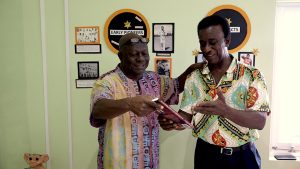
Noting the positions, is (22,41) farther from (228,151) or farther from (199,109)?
(228,151)

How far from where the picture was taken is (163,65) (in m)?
2.07

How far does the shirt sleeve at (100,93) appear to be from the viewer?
57.7 inches

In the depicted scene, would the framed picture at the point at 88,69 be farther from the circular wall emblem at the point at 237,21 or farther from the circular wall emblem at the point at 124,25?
the circular wall emblem at the point at 237,21

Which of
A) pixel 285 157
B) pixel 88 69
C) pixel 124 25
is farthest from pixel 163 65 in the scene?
pixel 285 157

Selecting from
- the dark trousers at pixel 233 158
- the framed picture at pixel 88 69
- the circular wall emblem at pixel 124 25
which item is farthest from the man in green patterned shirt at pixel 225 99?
the framed picture at pixel 88 69

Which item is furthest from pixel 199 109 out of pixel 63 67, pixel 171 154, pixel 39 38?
pixel 39 38

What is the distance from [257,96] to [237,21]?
2.85ft

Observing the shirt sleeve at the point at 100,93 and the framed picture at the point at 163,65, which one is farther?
the framed picture at the point at 163,65

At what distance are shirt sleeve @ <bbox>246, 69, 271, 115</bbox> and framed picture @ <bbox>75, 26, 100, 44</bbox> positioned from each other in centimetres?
125

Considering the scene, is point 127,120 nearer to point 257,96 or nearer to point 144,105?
point 144,105

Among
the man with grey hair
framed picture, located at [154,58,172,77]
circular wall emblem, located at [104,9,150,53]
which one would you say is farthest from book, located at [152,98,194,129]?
circular wall emblem, located at [104,9,150,53]

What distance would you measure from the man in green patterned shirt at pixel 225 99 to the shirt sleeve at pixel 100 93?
0.36 metres

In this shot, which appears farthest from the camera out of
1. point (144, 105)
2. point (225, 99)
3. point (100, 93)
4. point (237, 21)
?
point (237, 21)

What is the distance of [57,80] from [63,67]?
0.12 metres
